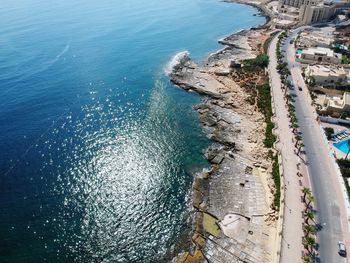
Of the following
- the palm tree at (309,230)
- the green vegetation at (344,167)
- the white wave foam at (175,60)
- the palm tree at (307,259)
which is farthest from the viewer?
the white wave foam at (175,60)

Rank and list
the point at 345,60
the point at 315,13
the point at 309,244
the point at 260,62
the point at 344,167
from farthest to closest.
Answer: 1. the point at 315,13
2. the point at 345,60
3. the point at 260,62
4. the point at 344,167
5. the point at 309,244

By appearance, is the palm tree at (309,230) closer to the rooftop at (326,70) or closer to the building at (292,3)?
the rooftop at (326,70)

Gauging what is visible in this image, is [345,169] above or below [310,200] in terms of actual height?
below

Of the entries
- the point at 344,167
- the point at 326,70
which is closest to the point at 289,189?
the point at 344,167

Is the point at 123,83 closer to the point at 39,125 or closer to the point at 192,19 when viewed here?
the point at 39,125

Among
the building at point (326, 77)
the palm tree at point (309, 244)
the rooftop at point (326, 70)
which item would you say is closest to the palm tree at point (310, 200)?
the palm tree at point (309, 244)

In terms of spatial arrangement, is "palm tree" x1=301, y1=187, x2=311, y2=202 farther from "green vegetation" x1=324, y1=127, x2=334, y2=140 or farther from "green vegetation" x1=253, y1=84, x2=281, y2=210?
"green vegetation" x1=324, y1=127, x2=334, y2=140

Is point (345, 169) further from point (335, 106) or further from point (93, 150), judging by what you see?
point (93, 150)
